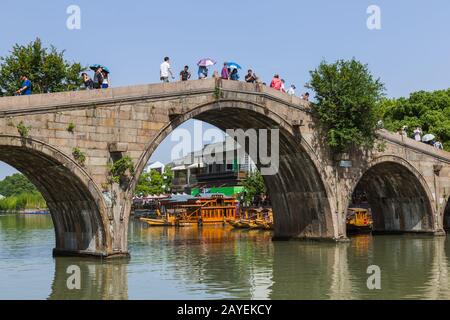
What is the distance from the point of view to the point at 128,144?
18.1m

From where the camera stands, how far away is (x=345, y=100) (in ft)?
75.4

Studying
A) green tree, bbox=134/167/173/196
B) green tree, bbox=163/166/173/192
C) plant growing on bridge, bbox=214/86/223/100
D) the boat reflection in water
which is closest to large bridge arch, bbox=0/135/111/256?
the boat reflection in water

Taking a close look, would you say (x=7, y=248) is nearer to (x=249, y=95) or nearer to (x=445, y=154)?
(x=249, y=95)

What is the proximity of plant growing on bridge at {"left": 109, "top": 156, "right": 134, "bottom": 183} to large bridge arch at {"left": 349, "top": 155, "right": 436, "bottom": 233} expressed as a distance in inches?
472

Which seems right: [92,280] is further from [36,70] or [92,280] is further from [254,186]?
[254,186]

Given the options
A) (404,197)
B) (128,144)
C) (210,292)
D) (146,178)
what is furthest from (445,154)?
(146,178)

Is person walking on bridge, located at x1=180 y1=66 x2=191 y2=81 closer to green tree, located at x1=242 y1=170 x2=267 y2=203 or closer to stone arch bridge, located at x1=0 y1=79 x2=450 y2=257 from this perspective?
stone arch bridge, located at x1=0 y1=79 x2=450 y2=257

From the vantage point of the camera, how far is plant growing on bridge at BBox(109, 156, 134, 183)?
17672mm

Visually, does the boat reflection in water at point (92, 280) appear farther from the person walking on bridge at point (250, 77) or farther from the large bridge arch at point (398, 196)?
the large bridge arch at point (398, 196)

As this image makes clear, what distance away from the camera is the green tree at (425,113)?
36.5 meters

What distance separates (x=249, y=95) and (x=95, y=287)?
391 inches

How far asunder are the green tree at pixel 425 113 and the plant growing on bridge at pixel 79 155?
23828mm

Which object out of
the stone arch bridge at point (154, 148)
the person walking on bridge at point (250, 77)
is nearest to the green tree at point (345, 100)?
the stone arch bridge at point (154, 148)
